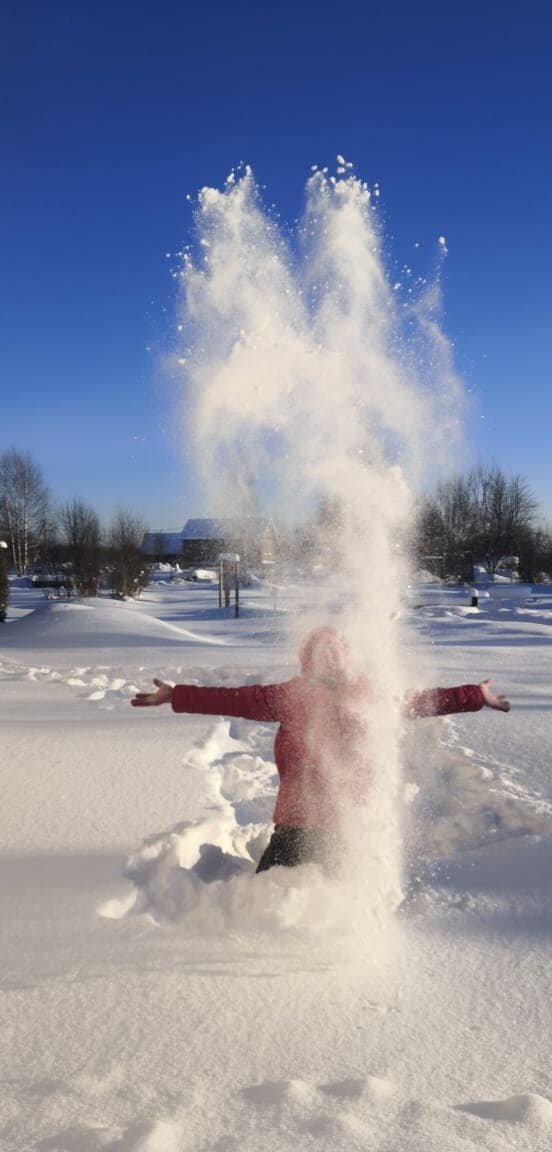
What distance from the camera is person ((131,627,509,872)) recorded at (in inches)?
127

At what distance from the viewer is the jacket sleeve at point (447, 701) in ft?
11.2

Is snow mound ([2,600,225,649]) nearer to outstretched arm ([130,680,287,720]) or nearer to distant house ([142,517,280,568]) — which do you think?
outstretched arm ([130,680,287,720])

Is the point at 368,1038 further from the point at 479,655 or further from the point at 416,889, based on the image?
the point at 479,655

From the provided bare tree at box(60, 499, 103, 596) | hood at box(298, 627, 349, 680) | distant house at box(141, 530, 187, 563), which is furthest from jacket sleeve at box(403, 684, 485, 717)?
distant house at box(141, 530, 187, 563)

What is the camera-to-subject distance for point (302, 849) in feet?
10.6

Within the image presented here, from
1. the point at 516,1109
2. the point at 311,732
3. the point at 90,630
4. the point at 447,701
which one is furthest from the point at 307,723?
the point at 90,630

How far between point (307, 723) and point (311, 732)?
40 millimetres

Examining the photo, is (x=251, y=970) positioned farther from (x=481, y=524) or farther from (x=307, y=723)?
(x=481, y=524)

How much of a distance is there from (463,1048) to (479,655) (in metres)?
10.2

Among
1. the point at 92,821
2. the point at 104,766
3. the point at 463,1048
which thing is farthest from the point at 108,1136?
the point at 104,766

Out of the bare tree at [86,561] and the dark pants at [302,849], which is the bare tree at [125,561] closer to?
the bare tree at [86,561]

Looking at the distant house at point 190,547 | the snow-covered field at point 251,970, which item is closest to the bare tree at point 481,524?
the distant house at point 190,547

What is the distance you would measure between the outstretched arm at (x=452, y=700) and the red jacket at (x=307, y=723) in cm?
26

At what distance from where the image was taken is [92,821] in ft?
14.1
